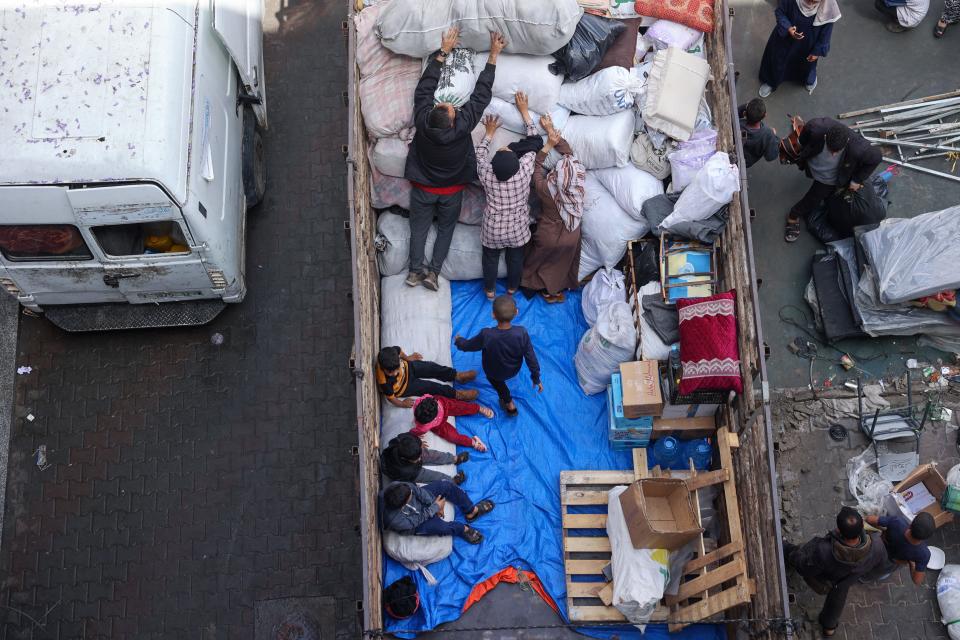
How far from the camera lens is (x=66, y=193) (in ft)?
20.8

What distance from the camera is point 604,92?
22.9 feet

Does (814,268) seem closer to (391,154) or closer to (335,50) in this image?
(391,154)

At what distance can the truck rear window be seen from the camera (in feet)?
21.7

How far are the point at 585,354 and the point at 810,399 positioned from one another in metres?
2.05

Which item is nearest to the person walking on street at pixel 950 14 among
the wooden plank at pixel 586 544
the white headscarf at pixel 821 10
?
the white headscarf at pixel 821 10

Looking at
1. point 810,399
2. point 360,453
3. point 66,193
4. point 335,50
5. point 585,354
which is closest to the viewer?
point 360,453

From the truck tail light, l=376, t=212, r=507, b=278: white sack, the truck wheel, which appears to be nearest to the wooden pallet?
l=376, t=212, r=507, b=278: white sack

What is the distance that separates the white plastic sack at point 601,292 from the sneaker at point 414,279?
136cm

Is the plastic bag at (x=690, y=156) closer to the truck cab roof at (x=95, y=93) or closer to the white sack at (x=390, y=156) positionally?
the white sack at (x=390, y=156)

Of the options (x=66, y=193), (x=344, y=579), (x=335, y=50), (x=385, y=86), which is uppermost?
(x=335, y=50)

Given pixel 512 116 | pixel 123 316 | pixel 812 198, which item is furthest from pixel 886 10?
pixel 123 316

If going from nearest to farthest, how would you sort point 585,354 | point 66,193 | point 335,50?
point 66,193 < point 585,354 < point 335,50

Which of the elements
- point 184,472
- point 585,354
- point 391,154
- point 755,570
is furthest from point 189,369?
point 755,570

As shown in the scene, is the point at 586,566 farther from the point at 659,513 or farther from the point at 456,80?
the point at 456,80
